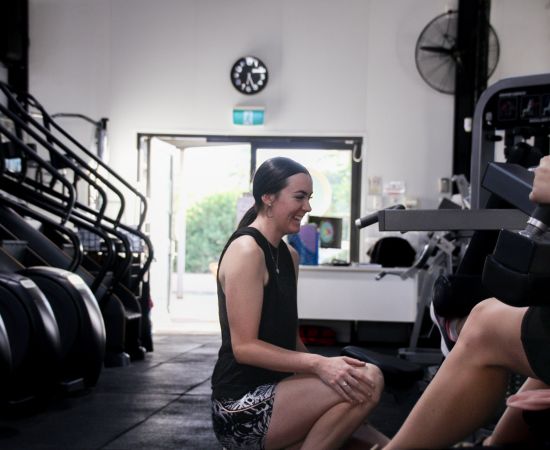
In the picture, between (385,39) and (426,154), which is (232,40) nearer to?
(385,39)

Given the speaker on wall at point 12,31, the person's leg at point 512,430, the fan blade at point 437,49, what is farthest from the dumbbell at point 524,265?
the speaker on wall at point 12,31

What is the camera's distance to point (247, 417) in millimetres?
1877

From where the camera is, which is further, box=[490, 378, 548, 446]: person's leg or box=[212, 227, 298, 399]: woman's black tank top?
box=[212, 227, 298, 399]: woman's black tank top

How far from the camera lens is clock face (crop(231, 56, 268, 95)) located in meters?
7.81

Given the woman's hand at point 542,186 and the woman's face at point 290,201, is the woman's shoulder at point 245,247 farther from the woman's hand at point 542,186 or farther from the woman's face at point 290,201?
the woman's hand at point 542,186

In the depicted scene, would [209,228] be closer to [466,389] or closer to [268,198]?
[268,198]

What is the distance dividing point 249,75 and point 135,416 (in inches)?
194

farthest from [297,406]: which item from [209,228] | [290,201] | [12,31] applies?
[209,228]

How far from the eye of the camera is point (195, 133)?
7.93 meters

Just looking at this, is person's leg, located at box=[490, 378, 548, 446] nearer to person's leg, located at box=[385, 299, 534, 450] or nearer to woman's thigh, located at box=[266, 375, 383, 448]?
person's leg, located at box=[385, 299, 534, 450]

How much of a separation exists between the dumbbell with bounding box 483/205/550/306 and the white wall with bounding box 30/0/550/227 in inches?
263

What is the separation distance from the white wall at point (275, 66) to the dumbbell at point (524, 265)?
21.9 feet

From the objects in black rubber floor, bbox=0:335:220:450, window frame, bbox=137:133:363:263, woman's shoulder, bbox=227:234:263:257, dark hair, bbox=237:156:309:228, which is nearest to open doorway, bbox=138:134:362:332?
window frame, bbox=137:133:363:263

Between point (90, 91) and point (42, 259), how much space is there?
12.0ft
